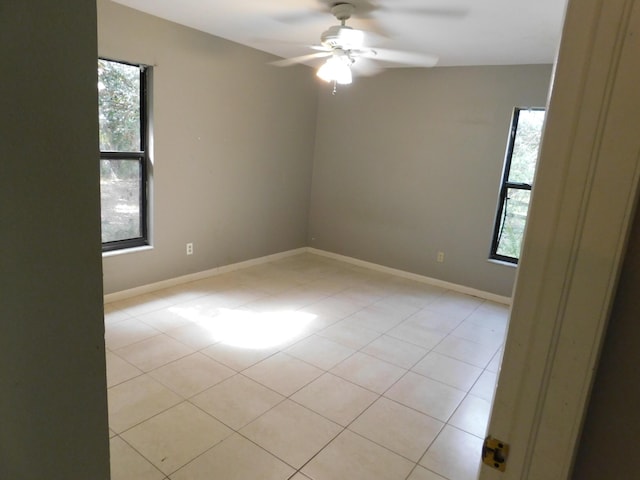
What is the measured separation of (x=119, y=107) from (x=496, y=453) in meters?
3.67

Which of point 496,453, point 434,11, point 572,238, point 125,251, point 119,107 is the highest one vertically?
point 434,11

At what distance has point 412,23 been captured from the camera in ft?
9.71

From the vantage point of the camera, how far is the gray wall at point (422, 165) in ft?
13.6

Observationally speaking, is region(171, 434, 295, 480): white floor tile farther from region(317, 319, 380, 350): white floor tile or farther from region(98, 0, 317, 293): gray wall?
region(98, 0, 317, 293): gray wall

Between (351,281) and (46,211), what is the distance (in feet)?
13.1

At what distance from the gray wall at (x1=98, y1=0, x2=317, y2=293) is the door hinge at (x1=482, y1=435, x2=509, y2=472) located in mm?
3455

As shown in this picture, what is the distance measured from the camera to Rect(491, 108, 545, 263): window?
4.00 meters

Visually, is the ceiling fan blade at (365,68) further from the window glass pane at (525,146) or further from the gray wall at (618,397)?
the gray wall at (618,397)

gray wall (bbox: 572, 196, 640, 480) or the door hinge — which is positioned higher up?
gray wall (bbox: 572, 196, 640, 480)

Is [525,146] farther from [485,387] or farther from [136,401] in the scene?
[136,401]

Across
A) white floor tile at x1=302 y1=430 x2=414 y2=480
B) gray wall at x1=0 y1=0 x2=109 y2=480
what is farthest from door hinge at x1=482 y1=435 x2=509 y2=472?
white floor tile at x1=302 y1=430 x2=414 y2=480

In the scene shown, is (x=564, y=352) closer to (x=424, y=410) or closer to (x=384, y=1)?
(x=424, y=410)

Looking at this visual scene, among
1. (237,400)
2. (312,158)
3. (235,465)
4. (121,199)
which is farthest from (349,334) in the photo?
(312,158)

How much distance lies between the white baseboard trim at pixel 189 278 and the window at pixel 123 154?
0.41 metres
